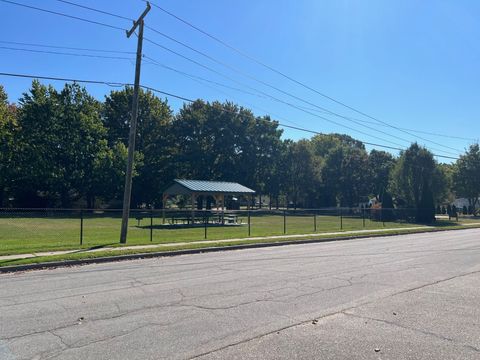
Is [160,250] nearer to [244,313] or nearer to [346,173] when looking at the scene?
[244,313]

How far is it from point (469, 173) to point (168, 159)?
45201mm

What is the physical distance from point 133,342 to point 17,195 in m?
54.9

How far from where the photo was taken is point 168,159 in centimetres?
6353

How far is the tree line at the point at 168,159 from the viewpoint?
1940 inches

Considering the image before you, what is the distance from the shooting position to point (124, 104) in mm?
60344

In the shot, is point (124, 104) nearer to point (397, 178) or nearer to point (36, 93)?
point (36, 93)

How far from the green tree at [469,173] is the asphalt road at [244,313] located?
203ft

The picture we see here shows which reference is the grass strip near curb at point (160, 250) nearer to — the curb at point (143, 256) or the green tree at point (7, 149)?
the curb at point (143, 256)

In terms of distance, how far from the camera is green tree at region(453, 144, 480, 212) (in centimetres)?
6681

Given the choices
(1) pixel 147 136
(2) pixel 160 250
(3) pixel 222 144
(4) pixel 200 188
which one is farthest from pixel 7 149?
(2) pixel 160 250

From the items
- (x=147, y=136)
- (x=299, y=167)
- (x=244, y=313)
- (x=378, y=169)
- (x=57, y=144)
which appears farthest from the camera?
(x=378, y=169)

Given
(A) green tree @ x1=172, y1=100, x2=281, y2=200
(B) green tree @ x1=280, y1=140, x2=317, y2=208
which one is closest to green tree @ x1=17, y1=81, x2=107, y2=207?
(A) green tree @ x1=172, y1=100, x2=281, y2=200

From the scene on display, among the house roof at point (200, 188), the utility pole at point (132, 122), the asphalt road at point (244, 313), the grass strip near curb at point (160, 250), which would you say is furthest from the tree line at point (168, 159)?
the asphalt road at point (244, 313)

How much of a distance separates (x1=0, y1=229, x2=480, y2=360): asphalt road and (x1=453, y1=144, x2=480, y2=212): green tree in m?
62.0
